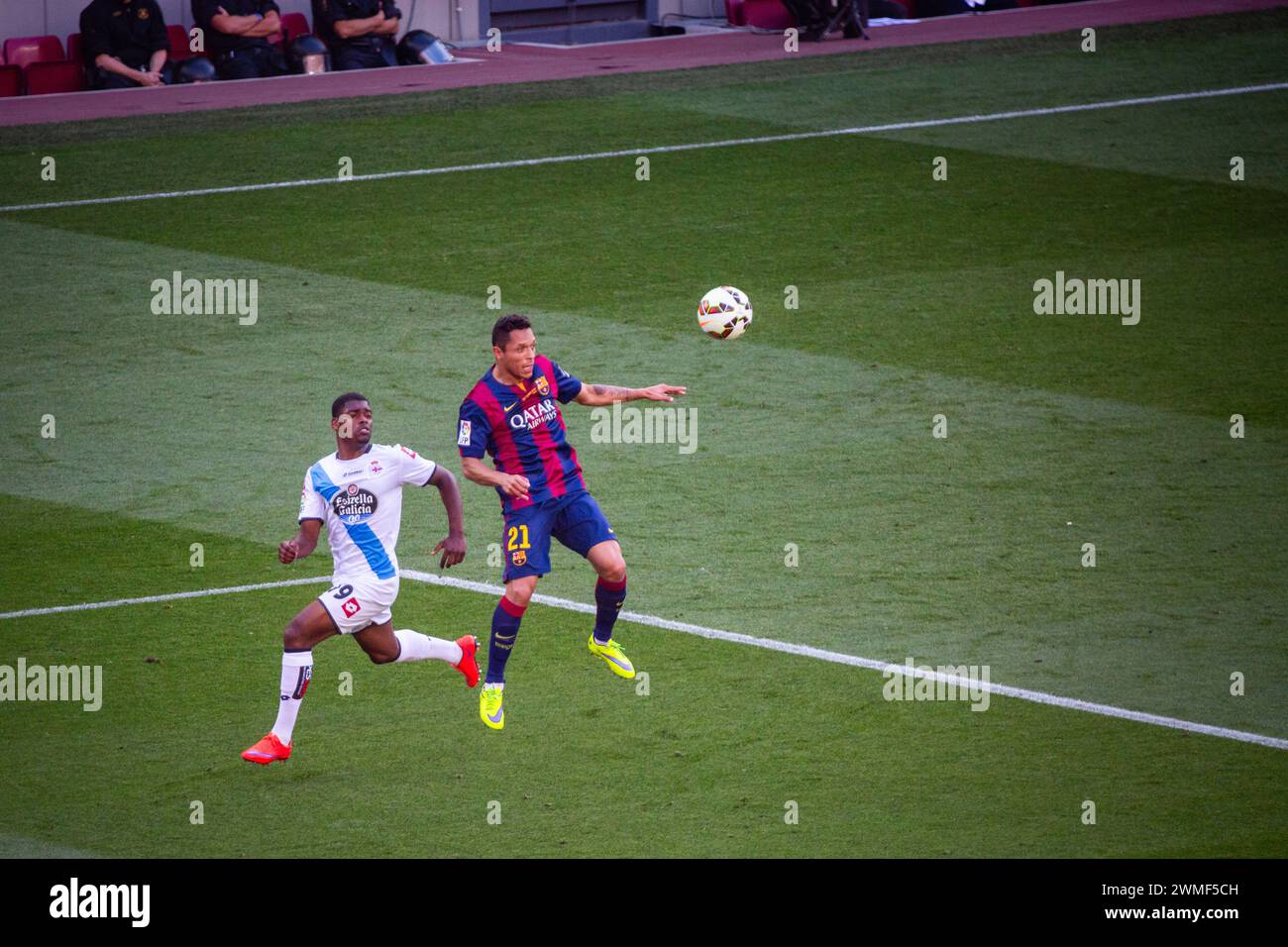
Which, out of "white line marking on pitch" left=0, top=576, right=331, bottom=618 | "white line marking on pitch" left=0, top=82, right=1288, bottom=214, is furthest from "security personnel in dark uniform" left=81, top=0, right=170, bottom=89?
"white line marking on pitch" left=0, top=576, right=331, bottom=618

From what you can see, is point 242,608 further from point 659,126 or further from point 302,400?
point 659,126

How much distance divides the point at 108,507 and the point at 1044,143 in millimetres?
13557

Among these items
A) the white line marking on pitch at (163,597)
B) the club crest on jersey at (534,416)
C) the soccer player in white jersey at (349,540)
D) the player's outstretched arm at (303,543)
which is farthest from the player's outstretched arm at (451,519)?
the white line marking on pitch at (163,597)

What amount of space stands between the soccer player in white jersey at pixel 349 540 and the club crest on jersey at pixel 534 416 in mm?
565

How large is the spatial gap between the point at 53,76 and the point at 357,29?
13.5 ft

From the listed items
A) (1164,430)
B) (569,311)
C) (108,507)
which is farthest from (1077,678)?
(569,311)

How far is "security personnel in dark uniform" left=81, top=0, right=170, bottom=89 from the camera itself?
24078 mm

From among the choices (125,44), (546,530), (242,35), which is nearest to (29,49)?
(125,44)

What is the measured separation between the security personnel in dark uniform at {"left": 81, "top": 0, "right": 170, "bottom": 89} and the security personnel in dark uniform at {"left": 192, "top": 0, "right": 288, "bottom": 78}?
686 millimetres

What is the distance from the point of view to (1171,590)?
11750mm

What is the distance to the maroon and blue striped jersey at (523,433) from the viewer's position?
9.94 m

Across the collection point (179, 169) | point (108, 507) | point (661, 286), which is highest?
point (179, 169)

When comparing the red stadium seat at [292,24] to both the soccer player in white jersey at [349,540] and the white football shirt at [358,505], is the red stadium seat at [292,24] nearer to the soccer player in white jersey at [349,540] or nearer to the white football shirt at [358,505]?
the soccer player in white jersey at [349,540]

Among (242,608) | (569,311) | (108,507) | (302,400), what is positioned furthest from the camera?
(569,311)
